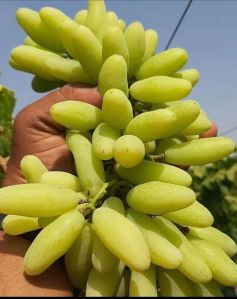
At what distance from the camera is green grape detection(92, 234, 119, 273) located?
847mm

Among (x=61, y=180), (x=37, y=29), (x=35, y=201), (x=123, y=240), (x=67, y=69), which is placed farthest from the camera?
(x=37, y=29)

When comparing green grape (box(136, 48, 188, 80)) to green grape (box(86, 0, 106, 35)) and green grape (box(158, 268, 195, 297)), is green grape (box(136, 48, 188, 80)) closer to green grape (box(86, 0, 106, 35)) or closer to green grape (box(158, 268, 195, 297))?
green grape (box(86, 0, 106, 35))

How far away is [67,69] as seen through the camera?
1.19m

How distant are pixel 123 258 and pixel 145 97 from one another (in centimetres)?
44

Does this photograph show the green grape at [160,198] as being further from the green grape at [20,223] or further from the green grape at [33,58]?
the green grape at [33,58]

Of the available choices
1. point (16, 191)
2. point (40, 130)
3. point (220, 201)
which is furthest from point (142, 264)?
point (220, 201)

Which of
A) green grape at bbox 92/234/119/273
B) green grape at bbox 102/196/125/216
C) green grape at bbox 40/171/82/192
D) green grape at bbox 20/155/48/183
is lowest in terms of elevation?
green grape at bbox 92/234/119/273

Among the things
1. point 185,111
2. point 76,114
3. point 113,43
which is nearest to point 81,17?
point 113,43

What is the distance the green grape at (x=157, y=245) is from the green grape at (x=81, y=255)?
0.10 meters

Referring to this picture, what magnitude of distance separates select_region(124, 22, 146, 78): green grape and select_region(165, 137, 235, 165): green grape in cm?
29

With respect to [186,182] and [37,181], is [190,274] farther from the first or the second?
[37,181]

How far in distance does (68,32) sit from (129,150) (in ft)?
1.47

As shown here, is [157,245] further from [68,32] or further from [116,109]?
[68,32]

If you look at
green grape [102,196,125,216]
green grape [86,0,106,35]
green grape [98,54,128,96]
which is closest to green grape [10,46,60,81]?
green grape [86,0,106,35]
